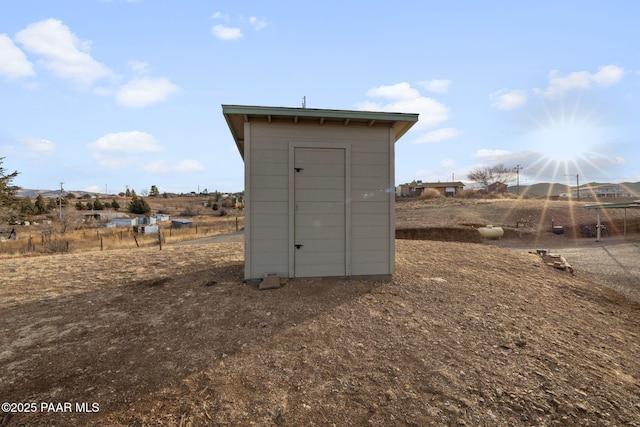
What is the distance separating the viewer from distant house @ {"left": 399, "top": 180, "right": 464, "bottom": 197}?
51.0 meters

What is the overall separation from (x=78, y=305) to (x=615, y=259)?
16601 millimetres

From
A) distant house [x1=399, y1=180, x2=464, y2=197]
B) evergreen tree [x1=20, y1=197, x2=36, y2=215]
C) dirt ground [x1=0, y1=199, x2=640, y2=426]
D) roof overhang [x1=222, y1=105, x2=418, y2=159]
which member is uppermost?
distant house [x1=399, y1=180, x2=464, y2=197]

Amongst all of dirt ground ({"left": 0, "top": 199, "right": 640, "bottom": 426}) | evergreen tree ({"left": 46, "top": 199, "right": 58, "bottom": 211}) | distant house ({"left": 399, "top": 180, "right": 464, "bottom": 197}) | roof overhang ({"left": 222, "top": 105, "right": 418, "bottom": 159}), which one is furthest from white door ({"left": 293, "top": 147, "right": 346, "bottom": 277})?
evergreen tree ({"left": 46, "top": 199, "right": 58, "bottom": 211})

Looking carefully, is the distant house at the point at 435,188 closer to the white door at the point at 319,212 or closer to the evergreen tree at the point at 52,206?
the white door at the point at 319,212

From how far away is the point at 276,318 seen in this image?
4.03m

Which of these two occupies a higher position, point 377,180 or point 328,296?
point 377,180

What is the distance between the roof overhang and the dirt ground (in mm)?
3090

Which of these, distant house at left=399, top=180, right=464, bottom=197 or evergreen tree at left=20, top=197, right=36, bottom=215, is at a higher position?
distant house at left=399, top=180, right=464, bottom=197

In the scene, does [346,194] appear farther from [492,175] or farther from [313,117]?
[492,175]

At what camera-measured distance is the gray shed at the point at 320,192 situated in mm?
5473

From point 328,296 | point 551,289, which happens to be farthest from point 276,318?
point 551,289

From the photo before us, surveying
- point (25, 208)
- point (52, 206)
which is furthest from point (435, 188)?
point (52, 206)

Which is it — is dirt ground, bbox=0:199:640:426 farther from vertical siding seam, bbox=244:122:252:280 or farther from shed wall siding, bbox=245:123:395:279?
vertical siding seam, bbox=244:122:252:280

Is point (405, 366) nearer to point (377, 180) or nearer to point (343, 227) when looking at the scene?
point (343, 227)
